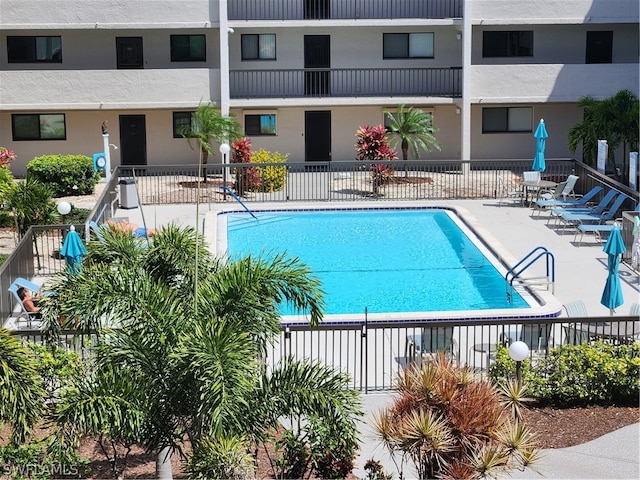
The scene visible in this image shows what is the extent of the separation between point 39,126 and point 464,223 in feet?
52.4

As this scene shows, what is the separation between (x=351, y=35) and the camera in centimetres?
3878

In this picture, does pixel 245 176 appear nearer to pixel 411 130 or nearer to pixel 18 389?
pixel 411 130

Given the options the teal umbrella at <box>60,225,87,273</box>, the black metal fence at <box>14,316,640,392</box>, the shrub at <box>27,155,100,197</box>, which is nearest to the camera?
the black metal fence at <box>14,316,640,392</box>

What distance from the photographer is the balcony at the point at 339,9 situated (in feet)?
125

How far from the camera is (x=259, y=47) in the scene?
3866 centimetres

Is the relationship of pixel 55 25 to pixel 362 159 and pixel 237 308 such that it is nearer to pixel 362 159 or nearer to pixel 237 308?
pixel 362 159

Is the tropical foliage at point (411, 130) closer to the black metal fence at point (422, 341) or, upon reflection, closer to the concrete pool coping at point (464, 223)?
the concrete pool coping at point (464, 223)

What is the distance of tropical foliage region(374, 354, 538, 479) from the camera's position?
11.8 metres

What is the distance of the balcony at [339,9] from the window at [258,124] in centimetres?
334

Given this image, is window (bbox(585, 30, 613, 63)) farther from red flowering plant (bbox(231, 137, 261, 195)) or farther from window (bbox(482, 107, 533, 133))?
red flowering plant (bbox(231, 137, 261, 195))

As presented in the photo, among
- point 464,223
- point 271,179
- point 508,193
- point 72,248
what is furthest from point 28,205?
point 508,193

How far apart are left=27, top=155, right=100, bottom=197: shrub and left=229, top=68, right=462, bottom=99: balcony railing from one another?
779 cm

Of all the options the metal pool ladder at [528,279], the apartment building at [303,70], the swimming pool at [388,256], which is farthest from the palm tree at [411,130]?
the metal pool ladder at [528,279]

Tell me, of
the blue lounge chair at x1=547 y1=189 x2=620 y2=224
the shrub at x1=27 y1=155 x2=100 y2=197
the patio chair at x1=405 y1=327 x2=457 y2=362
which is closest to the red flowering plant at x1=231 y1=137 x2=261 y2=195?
the shrub at x1=27 y1=155 x2=100 y2=197
